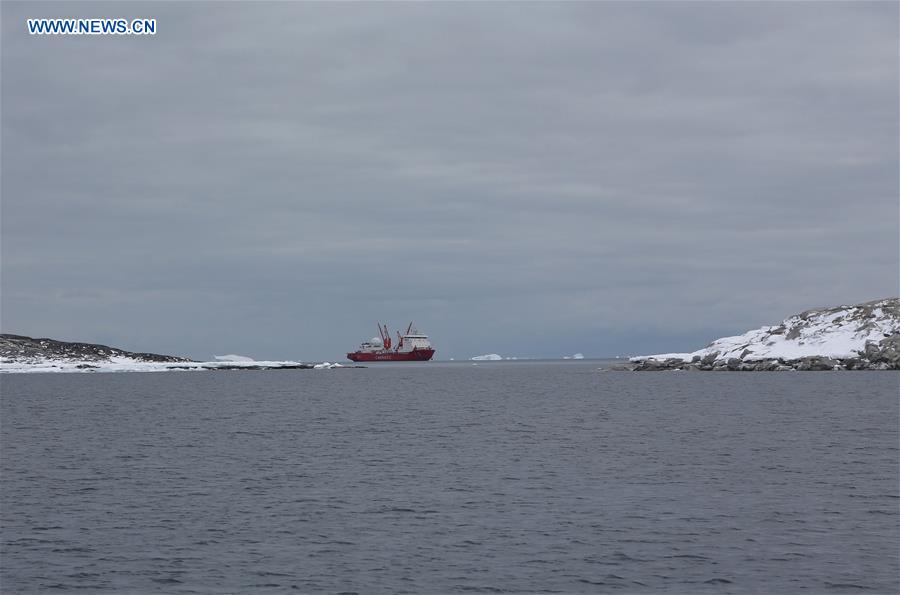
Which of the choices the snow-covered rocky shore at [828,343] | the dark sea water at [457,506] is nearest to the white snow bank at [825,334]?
the snow-covered rocky shore at [828,343]

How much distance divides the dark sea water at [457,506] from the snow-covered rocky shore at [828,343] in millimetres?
102184

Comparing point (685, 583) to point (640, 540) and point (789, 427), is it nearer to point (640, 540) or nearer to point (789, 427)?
point (640, 540)

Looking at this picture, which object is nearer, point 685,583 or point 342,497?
point 685,583

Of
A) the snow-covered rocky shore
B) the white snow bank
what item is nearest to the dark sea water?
the snow-covered rocky shore

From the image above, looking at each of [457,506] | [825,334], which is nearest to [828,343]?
[825,334]

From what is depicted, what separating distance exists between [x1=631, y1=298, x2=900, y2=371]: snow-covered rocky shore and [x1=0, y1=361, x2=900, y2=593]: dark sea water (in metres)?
102

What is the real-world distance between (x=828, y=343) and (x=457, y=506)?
160m

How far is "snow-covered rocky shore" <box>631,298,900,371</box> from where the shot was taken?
6708 inches

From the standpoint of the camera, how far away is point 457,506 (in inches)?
1522

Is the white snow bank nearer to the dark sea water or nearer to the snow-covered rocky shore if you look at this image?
the snow-covered rocky shore

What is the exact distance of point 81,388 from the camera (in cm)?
16312

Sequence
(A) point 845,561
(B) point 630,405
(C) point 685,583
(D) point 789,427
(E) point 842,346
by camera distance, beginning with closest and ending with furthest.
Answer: (C) point 685,583
(A) point 845,561
(D) point 789,427
(B) point 630,405
(E) point 842,346

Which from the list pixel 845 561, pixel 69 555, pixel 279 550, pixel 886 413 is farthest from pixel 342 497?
pixel 886 413

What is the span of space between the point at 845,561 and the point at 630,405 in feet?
245
